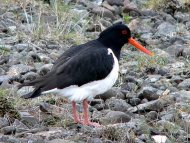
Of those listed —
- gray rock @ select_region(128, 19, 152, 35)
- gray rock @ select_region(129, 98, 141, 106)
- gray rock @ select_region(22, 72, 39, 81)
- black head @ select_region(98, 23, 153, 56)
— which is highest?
black head @ select_region(98, 23, 153, 56)

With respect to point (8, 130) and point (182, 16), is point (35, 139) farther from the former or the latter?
point (182, 16)

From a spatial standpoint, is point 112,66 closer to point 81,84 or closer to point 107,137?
point 81,84

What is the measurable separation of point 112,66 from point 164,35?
4353 millimetres

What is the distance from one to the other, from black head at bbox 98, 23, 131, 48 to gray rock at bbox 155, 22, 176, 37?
3639mm

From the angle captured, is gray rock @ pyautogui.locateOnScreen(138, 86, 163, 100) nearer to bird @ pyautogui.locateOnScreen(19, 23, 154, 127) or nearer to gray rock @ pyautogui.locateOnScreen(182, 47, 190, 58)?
bird @ pyautogui.locateOnScreen(19, 23, 154, 127)

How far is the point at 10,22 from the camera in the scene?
36.8 ft

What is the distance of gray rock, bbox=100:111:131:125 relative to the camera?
7230 millimetres

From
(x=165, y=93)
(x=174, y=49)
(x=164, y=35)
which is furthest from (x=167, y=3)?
(x=165, y=93)

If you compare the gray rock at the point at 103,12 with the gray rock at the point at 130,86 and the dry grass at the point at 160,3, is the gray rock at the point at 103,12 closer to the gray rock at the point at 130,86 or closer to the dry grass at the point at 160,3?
the dry grass at the point at 160,3

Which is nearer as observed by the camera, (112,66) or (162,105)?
(112,66)

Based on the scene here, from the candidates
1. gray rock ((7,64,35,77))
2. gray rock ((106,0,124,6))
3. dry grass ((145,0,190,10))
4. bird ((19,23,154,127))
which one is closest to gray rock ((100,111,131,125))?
bird ((19,23,154,127))

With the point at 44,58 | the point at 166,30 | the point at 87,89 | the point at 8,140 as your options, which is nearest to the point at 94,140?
the point at 8,140

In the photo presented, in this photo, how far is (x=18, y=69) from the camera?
8.99m

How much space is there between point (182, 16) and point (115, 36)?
204 inches
